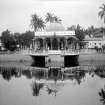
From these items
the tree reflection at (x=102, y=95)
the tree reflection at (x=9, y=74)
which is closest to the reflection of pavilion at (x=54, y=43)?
the tree reflection at (x=9, y=74)

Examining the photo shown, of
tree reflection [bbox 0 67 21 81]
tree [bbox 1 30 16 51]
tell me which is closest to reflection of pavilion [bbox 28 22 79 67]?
tree [bbox 1 30 16 51]

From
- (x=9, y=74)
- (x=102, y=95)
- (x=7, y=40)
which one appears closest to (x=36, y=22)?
(x=7, y=40)

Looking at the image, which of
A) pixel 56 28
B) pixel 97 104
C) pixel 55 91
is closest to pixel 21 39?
pixel 56 28

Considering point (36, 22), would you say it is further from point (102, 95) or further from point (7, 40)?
point (102, 95)

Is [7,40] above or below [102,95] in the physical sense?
above

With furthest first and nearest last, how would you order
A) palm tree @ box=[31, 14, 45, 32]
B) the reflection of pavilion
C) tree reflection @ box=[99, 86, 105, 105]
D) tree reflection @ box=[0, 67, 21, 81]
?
palm tree @ box=[31, 14, 45, 32] < the reflection of pavilion < tree reflection @ box=[0, 67, 21, 81] < tree reflection @ box=[99, 86, 105, 105]

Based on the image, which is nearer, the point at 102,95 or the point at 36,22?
the point at 102,95

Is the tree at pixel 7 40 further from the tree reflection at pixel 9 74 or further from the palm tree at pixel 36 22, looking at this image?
Answer: the tree reflection at pixel 9 74

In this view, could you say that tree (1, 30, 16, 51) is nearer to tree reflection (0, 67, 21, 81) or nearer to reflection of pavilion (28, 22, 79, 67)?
reflection of pavilion (28, 22, 79, 67)

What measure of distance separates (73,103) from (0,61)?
1700cm

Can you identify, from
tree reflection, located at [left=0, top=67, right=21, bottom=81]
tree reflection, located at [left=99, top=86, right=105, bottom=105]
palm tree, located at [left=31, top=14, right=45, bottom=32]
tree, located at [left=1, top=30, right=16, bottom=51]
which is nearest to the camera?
tree reflection, located at [left=99, top=86, right=105, bottom=105]

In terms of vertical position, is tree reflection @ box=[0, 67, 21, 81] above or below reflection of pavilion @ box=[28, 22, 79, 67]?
below

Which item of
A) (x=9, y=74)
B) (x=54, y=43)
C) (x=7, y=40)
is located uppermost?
(x=7, y=40)

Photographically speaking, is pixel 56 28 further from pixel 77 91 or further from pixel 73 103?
pixel 73 103
